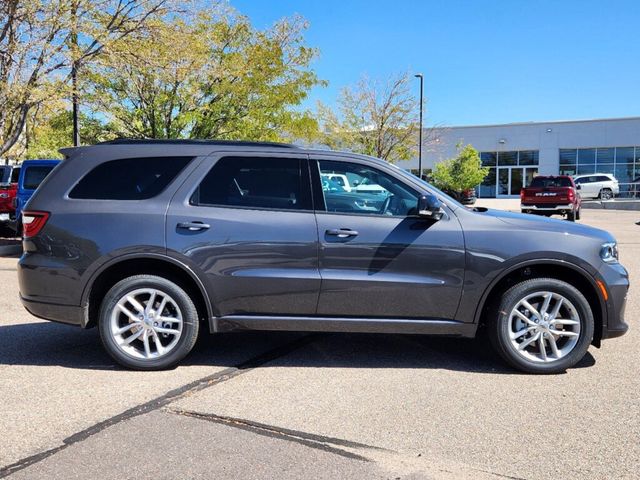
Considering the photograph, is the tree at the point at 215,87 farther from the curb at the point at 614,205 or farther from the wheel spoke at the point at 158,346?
the curb at the point at 614,205

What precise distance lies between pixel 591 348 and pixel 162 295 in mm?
4004

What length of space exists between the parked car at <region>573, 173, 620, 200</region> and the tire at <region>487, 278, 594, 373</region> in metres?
38.3

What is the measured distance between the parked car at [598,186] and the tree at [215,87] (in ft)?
87.0

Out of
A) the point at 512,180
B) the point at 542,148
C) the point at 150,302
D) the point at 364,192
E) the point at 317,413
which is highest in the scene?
the point at 542,148

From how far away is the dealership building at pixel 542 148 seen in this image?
44.3 metres

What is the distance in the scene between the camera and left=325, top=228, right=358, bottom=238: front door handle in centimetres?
477

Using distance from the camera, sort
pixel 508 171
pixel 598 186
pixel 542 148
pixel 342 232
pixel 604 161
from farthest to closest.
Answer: pixel 508 171 → pixel 542 148 → pixel 604 161 → pixel 598 186 → pixel 342 232

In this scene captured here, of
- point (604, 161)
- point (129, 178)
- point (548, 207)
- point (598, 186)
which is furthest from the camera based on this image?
point (604, 161)

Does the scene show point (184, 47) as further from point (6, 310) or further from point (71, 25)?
point (6, 310)

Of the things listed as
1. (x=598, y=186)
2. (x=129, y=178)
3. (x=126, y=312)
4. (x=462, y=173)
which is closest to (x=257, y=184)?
(x=129, y=178)

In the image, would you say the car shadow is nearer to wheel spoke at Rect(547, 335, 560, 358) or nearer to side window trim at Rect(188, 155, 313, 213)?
wheel spoke at Rect(547, 335, 560, 358)

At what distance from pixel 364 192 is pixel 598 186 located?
3928cm

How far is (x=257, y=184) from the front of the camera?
501 centimetres

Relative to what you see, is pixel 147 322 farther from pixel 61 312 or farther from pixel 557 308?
pixel 557 308
